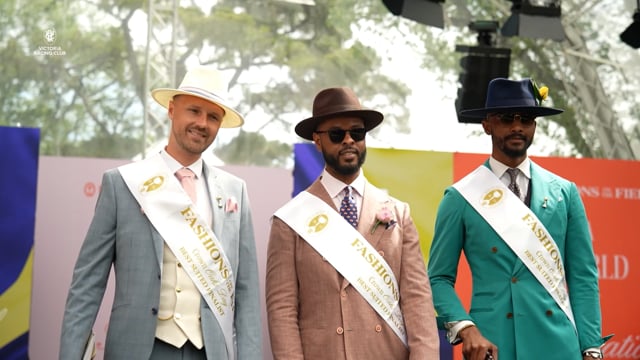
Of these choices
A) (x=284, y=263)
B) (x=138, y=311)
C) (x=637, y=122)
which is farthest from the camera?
(x=637, y=122)

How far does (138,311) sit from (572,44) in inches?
241

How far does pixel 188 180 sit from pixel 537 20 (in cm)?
432

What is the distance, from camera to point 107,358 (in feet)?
9.45

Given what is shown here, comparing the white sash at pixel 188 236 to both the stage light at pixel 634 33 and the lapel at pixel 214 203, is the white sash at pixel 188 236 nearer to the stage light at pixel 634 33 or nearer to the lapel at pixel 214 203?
the lapel at pixel 214 203

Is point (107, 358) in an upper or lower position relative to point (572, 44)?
lower

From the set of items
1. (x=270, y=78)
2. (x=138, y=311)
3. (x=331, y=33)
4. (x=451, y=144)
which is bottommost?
(x=138, y=311)

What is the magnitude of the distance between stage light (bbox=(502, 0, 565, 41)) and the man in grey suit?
3.95m

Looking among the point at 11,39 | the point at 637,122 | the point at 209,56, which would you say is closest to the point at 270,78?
the point at 209,56

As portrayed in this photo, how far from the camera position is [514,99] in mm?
3393

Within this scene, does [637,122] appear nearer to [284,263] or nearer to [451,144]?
[451,144]

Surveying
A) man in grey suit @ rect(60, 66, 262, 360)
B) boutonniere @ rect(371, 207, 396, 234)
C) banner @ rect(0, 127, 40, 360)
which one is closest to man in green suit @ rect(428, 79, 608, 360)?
boutonniere @ rect(371, 207, 396, 234)

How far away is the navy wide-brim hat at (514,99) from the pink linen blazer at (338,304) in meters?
0.64

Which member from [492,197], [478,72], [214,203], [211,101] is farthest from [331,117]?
[478,72]

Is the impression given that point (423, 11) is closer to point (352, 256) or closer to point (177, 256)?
point (352, 256)
